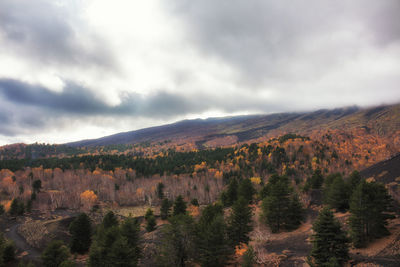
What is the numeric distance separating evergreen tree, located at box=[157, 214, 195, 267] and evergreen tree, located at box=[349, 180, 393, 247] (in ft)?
73.2

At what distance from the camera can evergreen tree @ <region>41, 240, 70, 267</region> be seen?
33000 mm

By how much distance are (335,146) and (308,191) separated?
5434 inches

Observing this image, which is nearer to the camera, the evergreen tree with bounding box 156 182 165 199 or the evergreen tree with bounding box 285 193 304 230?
the evergreen tree with bounding box 285 193 304 230

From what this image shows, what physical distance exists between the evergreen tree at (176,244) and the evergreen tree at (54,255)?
54.7 feet

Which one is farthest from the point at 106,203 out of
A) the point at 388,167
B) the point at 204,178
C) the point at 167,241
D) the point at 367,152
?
the point at 367,152

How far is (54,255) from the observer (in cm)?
3375

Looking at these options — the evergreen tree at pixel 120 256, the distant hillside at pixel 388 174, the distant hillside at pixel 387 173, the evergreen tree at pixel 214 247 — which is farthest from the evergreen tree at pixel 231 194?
the distant hillside at pixel 387 173

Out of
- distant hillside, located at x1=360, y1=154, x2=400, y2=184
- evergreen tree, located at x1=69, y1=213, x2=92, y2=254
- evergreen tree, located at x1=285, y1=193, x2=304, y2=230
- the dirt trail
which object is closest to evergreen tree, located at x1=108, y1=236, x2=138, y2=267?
evergreen tree, located at x1=69, y1=213, x2=92, y2=254

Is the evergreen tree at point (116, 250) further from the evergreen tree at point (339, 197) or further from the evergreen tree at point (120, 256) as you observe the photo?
the evergreen tree at point (339, 197)

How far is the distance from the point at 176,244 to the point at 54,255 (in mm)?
21195

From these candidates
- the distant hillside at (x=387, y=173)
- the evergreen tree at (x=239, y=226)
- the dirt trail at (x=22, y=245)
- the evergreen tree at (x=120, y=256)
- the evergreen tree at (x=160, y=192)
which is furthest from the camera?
the evergreen tree at (x=160, y=192)

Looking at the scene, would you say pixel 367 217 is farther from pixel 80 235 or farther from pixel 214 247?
pixel 80 235

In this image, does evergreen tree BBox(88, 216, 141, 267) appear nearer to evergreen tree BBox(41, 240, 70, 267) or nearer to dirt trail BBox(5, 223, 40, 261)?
evergreen tree BBox(41, 240, 70, 267)

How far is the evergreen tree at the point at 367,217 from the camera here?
2780cm
